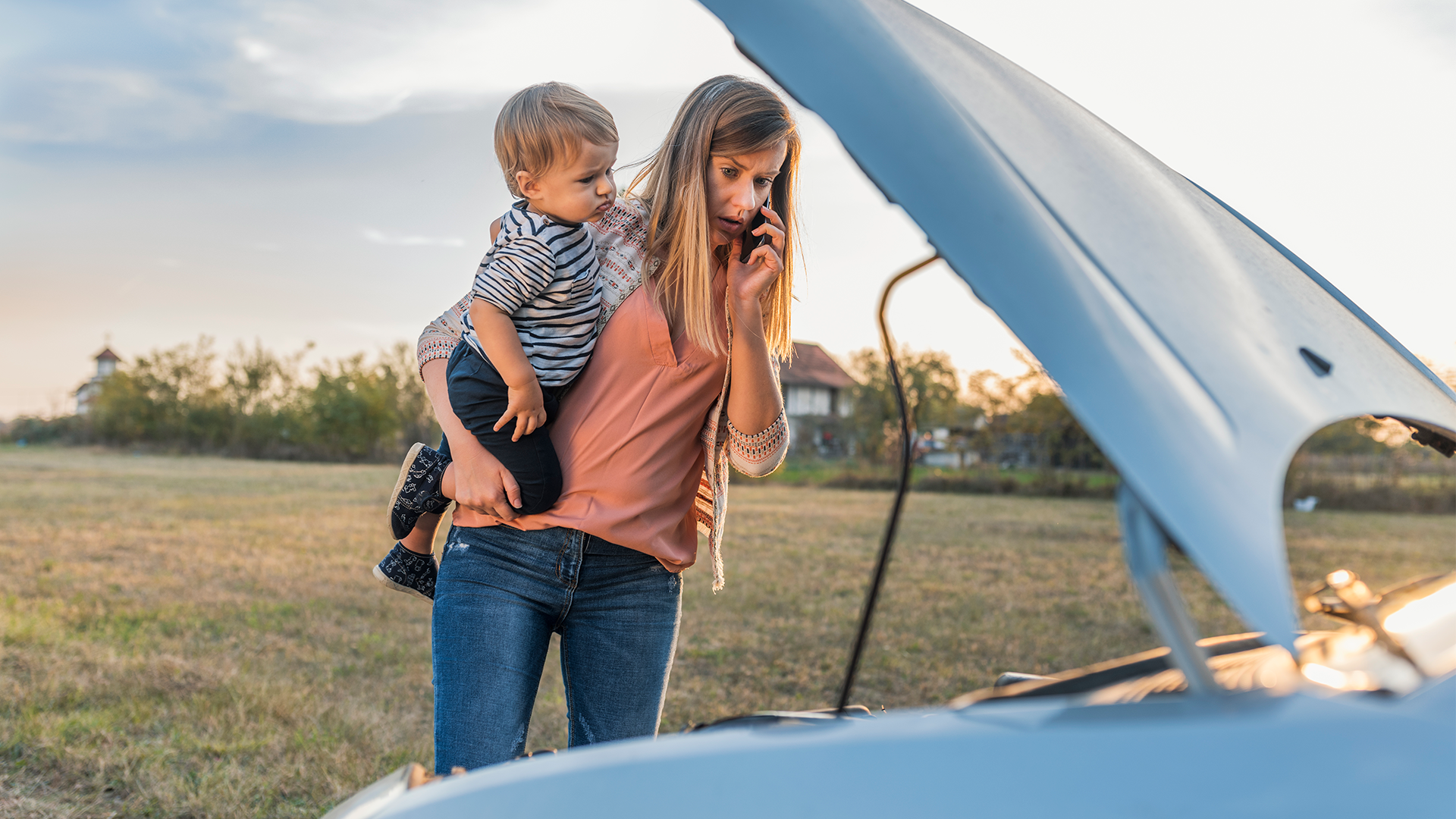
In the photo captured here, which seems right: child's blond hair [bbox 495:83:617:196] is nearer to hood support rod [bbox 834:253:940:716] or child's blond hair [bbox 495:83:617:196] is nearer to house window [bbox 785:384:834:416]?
hood support rod [bbox 834:253:940:716]

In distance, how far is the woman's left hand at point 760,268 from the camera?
186 cm

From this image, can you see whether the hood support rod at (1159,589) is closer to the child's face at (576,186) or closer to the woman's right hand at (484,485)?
the woman's right hand at (484,485)

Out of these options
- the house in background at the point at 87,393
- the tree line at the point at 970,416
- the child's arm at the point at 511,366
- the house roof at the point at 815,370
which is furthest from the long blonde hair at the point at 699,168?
the house in background at the point at 87,393

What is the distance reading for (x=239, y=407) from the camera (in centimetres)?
3981

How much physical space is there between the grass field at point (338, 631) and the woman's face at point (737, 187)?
1012mm

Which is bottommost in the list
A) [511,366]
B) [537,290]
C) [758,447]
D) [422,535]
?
[422,535]

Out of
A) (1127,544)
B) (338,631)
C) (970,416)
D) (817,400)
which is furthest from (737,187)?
(817,400)

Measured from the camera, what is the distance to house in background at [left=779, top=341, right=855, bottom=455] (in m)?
22.5

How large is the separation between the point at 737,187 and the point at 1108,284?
1031 mm

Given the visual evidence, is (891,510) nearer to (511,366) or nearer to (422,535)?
(511,366)

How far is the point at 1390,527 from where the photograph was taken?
1264 cm

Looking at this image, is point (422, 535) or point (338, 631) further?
point (338, 631)

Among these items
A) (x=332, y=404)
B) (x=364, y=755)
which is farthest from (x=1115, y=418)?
(x=332, y=404)

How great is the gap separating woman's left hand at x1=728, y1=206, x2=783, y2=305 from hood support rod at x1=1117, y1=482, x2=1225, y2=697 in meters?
1.09
